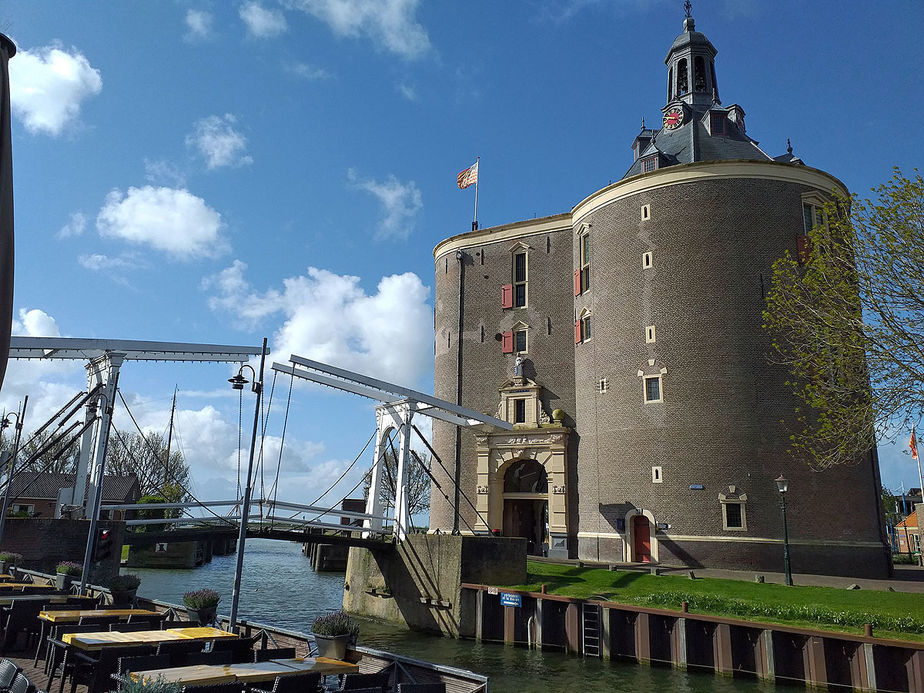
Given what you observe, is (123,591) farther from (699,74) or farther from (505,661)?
(699,74)

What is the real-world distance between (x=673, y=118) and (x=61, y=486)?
192 ft

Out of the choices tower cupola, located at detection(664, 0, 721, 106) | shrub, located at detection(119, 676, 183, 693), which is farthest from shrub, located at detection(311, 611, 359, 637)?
tower cupola, located at detection(664, 0, 721, 106)

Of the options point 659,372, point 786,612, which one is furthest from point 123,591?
point 659,372

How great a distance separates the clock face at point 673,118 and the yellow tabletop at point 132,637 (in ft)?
127

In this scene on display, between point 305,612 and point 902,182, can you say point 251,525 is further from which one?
point 902,182

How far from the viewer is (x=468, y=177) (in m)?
46.7

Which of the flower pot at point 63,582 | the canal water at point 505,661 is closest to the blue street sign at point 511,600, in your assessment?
the canal water at point 505,661

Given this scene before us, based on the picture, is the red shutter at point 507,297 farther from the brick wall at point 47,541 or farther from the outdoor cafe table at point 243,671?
the outdoor cafe table at point 243,671

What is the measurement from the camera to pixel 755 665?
2061 centimetres

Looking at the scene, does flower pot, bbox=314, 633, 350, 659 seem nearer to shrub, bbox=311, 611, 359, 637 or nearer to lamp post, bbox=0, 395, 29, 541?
shrub, bbox=311, 611, 359, 637

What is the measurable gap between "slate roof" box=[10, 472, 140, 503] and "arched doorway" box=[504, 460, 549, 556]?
117 ft

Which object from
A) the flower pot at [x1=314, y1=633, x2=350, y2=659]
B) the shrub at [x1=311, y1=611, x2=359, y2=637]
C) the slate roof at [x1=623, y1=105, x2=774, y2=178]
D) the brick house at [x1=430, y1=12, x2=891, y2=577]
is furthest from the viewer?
the slate roof at [x1=623, y1=105, x2=774, y2=178]

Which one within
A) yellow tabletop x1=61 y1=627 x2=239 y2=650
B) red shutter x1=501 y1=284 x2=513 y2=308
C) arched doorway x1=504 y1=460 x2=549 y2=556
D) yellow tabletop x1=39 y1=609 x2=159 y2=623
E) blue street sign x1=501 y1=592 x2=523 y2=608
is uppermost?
red shutter x1=501 y1=284 x2=513 y2=308

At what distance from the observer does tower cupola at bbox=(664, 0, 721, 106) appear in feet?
→ 145
